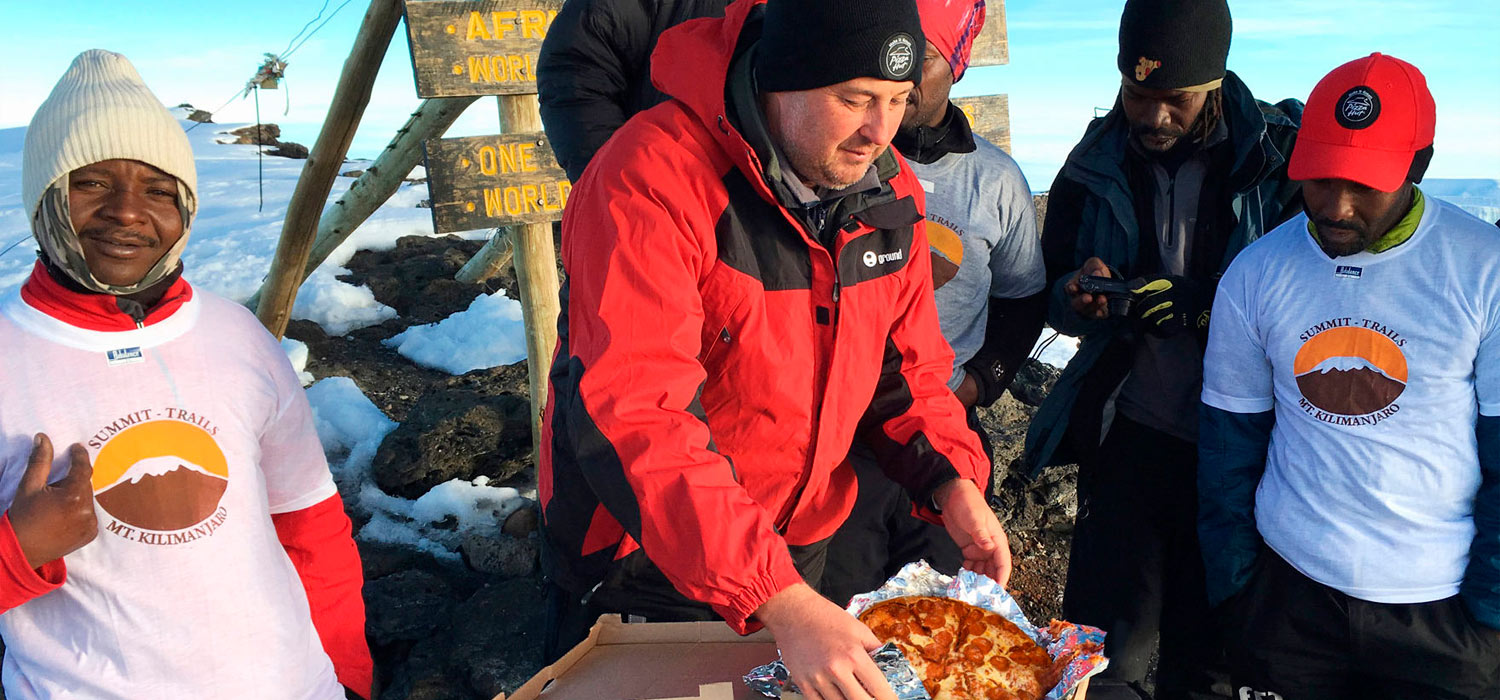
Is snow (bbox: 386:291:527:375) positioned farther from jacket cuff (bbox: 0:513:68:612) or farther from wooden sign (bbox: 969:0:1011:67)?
jacket cuff (bbox: 0:513:68:612)

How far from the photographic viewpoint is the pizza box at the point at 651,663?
65.1 inches

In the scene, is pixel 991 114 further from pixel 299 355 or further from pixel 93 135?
pixel 93 135

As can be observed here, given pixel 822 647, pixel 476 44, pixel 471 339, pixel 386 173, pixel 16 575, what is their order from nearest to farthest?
pixel 822 647, pixel 16 575, pixel 476 44, pixel 386 173, pixel 471 339

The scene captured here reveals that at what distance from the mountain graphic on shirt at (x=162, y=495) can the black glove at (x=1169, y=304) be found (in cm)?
216

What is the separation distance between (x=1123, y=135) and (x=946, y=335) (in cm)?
75

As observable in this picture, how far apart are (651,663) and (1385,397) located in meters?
1.74

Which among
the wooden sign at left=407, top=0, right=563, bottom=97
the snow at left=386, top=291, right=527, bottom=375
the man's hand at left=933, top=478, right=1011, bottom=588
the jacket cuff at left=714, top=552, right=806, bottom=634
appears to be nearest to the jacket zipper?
the man's hand at left=933, top=478, right=1011, bottom=588

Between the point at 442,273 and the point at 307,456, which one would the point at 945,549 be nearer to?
the point at 307,456

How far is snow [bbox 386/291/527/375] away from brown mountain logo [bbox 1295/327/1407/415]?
459 cm

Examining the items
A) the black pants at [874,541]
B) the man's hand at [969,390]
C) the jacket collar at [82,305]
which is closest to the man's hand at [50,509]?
the jacket collar at [82,305]

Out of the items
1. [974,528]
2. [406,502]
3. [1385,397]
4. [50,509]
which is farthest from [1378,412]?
[406,502]

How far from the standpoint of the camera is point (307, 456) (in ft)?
6.64

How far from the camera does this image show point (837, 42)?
1647 mm

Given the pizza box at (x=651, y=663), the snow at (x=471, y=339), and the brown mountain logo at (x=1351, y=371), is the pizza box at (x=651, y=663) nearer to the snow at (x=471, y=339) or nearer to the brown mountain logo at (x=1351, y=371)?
the brown mountain logo at (x=1351, y=371)
